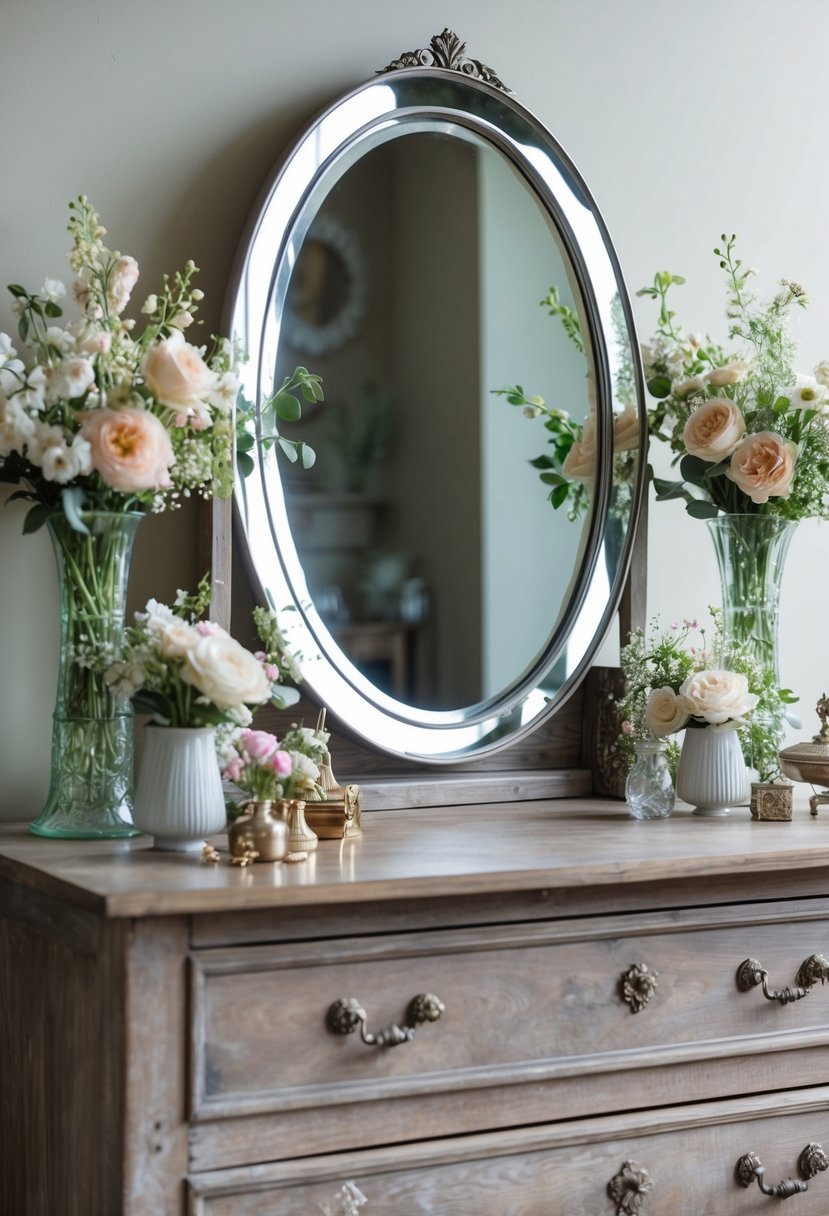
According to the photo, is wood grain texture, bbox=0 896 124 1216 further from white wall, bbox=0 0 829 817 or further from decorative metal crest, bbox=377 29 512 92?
decorative metal crest, bbox=377 29 512 92

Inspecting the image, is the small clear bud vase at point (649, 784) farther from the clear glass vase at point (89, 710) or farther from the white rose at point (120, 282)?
the white rose at point (120, 282)

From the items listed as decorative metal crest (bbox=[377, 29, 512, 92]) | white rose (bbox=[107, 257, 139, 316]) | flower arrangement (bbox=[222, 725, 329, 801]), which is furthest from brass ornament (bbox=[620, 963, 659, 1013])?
decorative metal crest (bbox=[377, 29, 512, 92])

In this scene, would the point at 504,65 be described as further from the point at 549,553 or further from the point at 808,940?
the point at 808,940

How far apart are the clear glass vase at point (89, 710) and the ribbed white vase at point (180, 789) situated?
0.15 meters

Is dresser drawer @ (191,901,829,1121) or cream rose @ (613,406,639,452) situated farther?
cream rose @ (613,406,639,452)

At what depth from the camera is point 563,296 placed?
2.42 metres

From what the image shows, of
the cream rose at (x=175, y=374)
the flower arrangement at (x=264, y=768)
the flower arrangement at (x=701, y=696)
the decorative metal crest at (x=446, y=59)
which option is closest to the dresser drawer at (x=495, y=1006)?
the flower arrangement at (x=264, y=768)

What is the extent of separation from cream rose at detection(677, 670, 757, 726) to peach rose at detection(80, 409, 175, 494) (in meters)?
0.89

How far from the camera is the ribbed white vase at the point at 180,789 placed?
1.71m

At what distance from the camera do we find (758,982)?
1871 millimetres

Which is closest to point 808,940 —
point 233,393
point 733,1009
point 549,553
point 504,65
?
point 733,1009

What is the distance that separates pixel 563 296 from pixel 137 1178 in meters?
1.59

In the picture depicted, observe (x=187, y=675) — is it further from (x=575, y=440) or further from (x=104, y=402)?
(x=575, y=440)

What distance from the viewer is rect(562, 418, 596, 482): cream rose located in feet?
7.91
